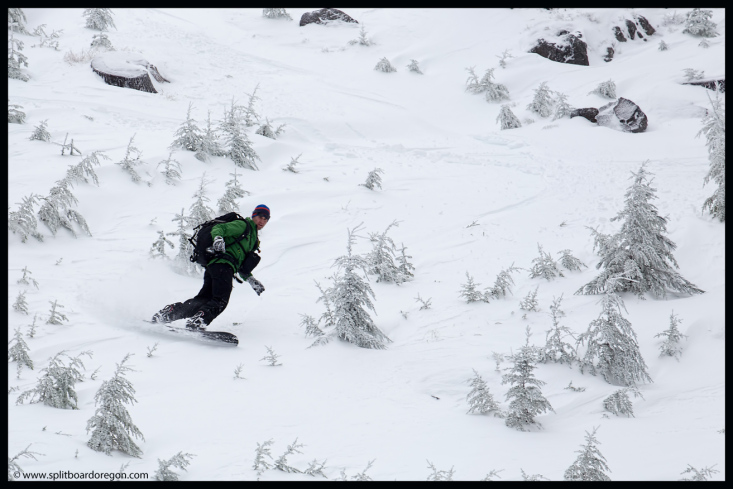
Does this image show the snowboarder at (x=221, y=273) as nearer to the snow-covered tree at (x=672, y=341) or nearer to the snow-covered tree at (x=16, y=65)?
the snow-covered tree at (x=672, y=341)

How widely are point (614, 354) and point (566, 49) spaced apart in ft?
51.9

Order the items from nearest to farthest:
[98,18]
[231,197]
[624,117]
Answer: [231,197] < [624,117] < [98,18]

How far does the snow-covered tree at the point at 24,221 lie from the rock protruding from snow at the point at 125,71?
7768 millimetres

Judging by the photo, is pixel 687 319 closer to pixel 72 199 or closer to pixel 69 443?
pixel 69 443

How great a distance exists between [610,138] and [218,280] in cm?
1138

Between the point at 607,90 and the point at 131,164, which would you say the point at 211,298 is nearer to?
the point at 131,164

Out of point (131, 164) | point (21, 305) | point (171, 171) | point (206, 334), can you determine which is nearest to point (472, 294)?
point (206, 334)

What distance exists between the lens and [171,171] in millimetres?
10656

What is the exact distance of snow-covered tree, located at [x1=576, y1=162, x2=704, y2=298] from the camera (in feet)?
26.3

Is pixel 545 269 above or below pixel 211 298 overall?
below

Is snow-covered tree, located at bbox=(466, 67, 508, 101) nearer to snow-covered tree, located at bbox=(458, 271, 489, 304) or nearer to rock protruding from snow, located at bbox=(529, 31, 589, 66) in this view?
rock protruding from snow, located at bbox=(529, 31, 589, 66)

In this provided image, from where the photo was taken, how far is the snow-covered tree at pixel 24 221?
7.92 m

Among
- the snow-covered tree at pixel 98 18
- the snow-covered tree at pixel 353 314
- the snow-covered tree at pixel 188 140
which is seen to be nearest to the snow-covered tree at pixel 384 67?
the snow-covered tree at pixel 98 18

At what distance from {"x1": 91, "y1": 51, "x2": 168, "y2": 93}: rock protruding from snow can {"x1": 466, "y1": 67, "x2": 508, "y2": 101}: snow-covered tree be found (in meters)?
9.04
